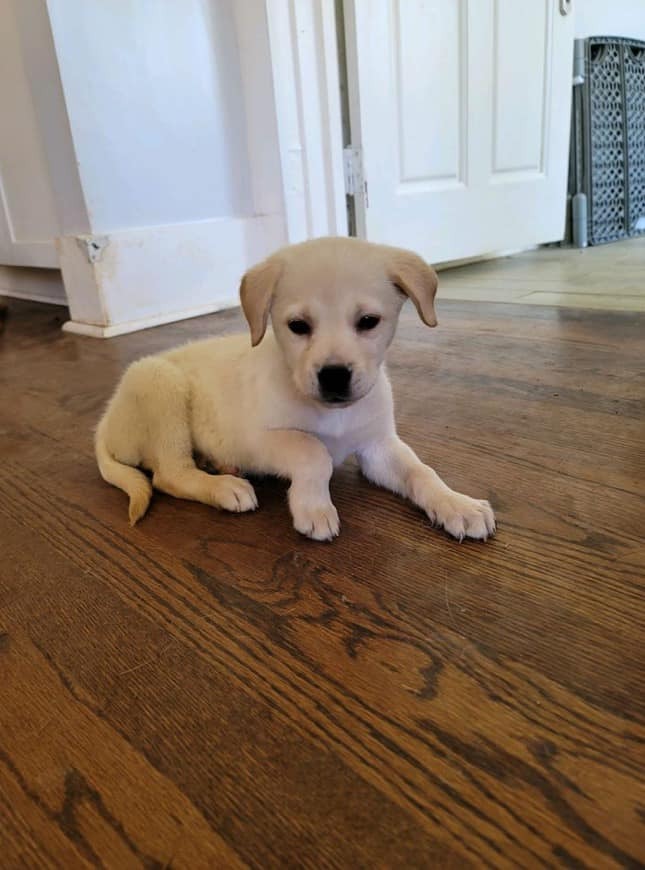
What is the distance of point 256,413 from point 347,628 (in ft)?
1.50

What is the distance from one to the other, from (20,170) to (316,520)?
2.72 meters

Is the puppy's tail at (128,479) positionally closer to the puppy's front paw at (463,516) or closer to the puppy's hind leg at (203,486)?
the puppy's hind leg at (203,486)

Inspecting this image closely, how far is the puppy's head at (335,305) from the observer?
94 cm

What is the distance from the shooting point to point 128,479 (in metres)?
1.13

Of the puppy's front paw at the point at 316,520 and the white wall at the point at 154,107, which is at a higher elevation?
the white wall at the point at 154,107

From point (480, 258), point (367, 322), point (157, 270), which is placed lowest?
point (480, 258)

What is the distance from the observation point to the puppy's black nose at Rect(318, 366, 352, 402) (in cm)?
92

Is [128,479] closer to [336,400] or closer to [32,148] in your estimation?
[336,400]

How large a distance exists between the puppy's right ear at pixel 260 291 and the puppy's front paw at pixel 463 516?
0.38m

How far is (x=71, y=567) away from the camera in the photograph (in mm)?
925

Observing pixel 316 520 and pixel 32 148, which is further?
pixel 32 148

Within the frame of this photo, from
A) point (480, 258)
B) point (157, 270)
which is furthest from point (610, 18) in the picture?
point (157, 270)

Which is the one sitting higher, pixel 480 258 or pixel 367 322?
pixel 367 322

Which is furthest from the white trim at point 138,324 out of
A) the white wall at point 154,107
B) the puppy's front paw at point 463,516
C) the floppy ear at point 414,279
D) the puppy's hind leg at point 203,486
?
the puppy's front paw at point 463,516
